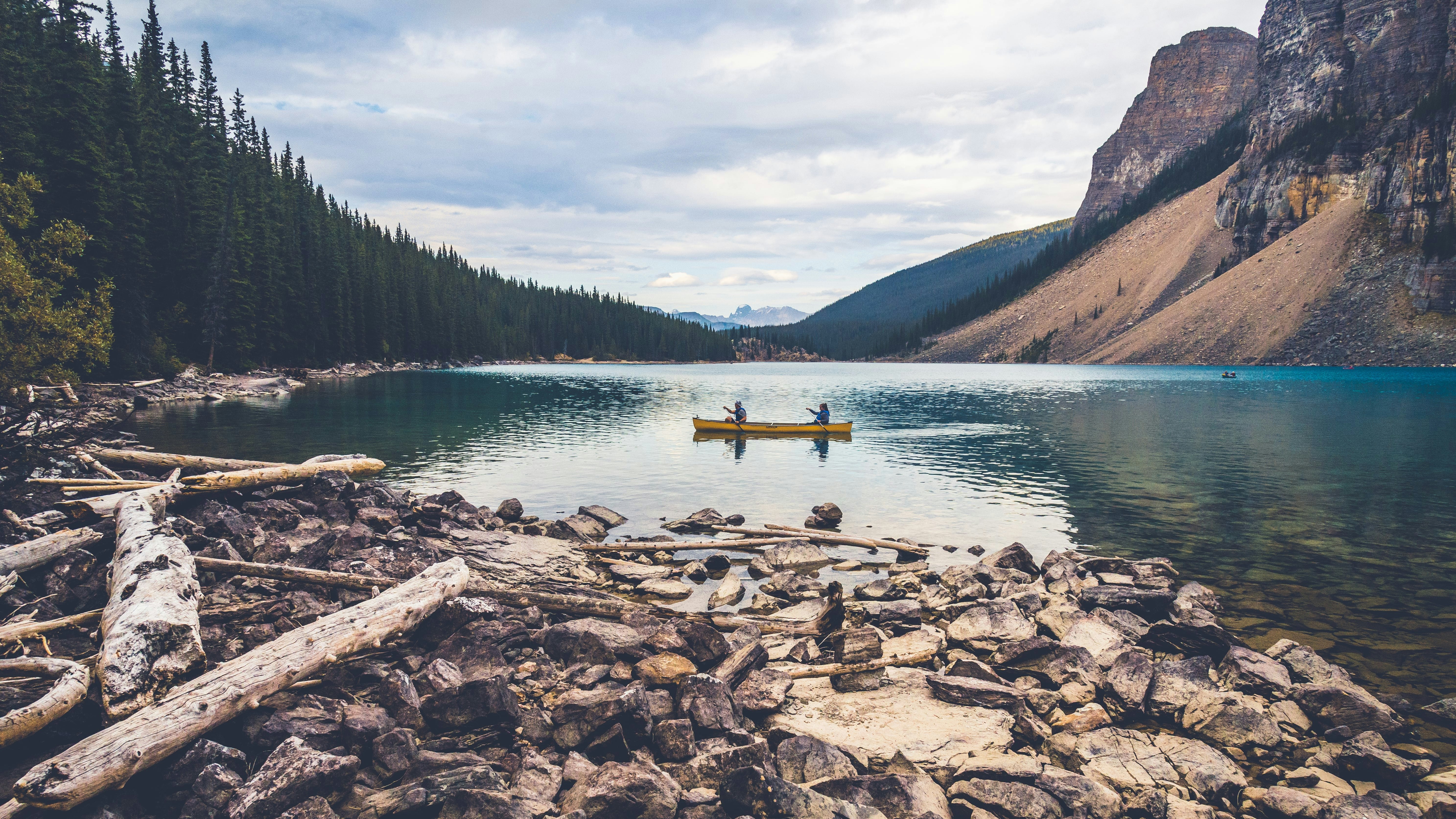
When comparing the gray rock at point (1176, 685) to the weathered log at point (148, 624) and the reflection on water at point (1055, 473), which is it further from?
the weathered log at point (148, 624)

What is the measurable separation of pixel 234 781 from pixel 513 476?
22159 mm

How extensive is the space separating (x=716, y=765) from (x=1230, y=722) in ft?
20.9

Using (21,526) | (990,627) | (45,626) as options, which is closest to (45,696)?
(45,626)

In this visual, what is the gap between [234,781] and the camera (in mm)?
5973

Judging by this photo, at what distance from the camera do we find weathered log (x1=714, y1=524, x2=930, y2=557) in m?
17.2

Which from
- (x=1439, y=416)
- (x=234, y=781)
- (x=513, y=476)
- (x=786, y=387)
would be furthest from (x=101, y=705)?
(x=786, y=387)

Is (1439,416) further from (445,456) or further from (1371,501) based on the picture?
(445,456)

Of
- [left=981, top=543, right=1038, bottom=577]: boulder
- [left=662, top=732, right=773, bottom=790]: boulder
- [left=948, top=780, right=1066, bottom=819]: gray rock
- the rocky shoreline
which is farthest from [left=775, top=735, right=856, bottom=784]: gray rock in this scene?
[left=981, top=543, right=1038, bottom=577]: boulder

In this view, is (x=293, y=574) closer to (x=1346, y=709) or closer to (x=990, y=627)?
(x=990, y=627)

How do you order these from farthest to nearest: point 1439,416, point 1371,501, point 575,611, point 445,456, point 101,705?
1. point 1439,416
2. point 445,456
3. point 1371,501
4. point 575,611
5. point 101,705

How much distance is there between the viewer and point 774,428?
43000mm

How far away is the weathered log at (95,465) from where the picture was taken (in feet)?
48.2

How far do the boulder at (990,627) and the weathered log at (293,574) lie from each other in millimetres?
8881

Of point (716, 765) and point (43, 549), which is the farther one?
point (43, 549)
